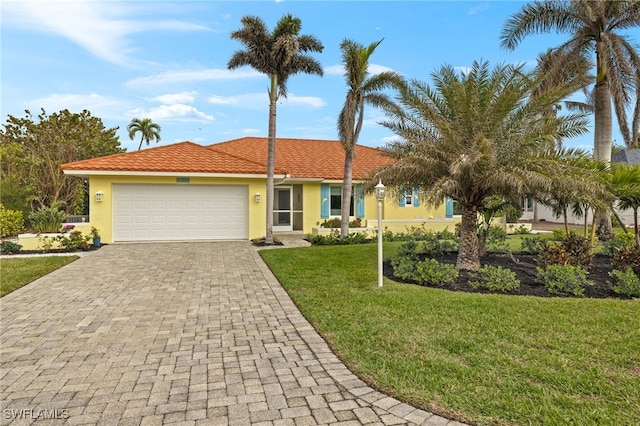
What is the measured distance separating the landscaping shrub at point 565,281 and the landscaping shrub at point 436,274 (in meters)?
1.76

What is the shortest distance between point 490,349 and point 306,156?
18012 millimetres

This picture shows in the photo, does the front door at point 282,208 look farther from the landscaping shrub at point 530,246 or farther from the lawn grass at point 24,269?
the landscaping shrub at point 530,246

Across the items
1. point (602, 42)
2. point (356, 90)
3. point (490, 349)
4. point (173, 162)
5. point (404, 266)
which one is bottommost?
point (490, 349)

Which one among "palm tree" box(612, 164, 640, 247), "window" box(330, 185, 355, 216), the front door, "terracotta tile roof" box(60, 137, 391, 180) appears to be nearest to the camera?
"palm tree" box(612, 164, 640, 247)

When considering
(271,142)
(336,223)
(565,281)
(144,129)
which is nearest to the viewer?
(565,281)

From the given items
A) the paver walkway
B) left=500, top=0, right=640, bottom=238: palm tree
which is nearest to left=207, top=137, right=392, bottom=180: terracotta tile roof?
left=500, top=0, right=640, bottom=238: palm tree

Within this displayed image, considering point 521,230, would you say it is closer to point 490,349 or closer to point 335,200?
point 335,200

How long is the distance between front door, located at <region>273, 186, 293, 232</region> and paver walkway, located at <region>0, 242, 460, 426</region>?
11594mm

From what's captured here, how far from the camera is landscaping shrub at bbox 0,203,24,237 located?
1571 cm

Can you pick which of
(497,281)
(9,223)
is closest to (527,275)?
(497,281)

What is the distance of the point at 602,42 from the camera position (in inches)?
559

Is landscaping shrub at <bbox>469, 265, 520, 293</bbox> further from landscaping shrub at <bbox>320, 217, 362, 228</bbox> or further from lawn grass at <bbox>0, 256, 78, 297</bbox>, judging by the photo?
landscaping shrub at <bbox>320, 217, 362, 228</bbox>

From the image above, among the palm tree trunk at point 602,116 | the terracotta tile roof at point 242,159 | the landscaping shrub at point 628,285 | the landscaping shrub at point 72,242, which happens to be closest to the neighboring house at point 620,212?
the palm tree trunk at point 602,116

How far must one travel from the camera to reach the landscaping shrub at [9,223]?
15715mm
